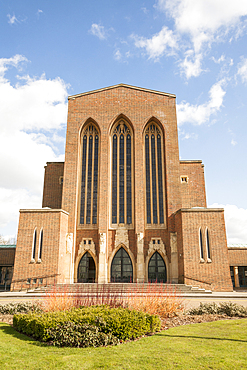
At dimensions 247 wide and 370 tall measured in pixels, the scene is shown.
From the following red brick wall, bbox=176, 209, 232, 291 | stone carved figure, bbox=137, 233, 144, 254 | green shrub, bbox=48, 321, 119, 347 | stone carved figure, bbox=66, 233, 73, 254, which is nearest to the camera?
green shrub, bbox=48, 321, 119, 347

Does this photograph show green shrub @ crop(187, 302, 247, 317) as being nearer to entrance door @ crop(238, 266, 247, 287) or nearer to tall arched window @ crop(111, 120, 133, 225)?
tall arched window @ crop(111, 120, 133, 225)

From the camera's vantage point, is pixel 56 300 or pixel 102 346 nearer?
pixel 102 346

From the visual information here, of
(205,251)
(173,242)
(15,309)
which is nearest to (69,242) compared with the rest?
(173,242)

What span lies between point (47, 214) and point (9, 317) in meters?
13.8

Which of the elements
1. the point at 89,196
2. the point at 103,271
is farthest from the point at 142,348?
the point at 89,196

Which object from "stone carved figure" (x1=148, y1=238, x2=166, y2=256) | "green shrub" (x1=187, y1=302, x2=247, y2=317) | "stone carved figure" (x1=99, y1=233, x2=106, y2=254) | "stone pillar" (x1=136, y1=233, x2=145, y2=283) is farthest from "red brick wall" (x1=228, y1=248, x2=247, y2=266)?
"green shrub" (x1=187, y1=302, x2=247, y2=317)

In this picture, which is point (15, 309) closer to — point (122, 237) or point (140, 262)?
point (140, 262)

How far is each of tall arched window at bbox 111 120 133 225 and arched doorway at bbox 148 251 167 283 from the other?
12.2ft

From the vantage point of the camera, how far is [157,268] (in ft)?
81.6

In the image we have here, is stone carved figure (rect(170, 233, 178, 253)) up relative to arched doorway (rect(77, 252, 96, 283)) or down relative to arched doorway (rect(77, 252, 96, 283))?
up

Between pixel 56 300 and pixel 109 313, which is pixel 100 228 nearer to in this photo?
pixel 56 300

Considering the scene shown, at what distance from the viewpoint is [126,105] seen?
28250 millimetres

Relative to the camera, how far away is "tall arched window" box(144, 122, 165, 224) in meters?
26.1

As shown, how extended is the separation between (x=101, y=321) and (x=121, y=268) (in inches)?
720
